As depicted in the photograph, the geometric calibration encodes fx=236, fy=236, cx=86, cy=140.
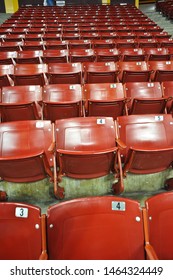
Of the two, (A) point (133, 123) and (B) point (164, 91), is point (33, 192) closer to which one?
(A) point (133, 123)

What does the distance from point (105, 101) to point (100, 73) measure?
3.34 ft

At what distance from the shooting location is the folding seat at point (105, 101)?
89.7 inches

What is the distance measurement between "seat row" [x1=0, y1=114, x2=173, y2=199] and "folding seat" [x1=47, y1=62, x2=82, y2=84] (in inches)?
50.6

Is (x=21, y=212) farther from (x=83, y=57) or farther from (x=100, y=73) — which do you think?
(x=83, y=57)

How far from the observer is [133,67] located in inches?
137

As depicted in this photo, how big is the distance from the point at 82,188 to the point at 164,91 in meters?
1.61

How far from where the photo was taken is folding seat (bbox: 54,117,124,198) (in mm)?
1687

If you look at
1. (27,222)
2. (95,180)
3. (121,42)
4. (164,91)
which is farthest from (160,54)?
(27,222)

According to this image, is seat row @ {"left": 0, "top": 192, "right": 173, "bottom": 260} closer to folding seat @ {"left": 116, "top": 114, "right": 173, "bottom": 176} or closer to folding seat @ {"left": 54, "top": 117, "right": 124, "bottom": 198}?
folding seat @ {"left": 54, "top": 117, "right": 124, "bottom": 198}

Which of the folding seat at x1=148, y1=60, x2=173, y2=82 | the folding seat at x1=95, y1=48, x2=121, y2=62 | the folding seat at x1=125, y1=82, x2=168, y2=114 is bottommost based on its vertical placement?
the folding seat at x1=125, y1=82, x2=168, y2=114

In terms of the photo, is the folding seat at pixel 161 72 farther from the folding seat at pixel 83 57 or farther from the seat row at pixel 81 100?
the folding seat at pixel 83 57

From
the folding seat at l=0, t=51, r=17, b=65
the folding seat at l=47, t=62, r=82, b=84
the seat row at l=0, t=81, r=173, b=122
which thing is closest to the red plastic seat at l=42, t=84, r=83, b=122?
the seat row at l=0, t=81, r=173, b=122

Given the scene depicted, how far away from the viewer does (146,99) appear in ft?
7.57

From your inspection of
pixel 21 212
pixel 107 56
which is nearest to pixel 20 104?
pixel 21 212
